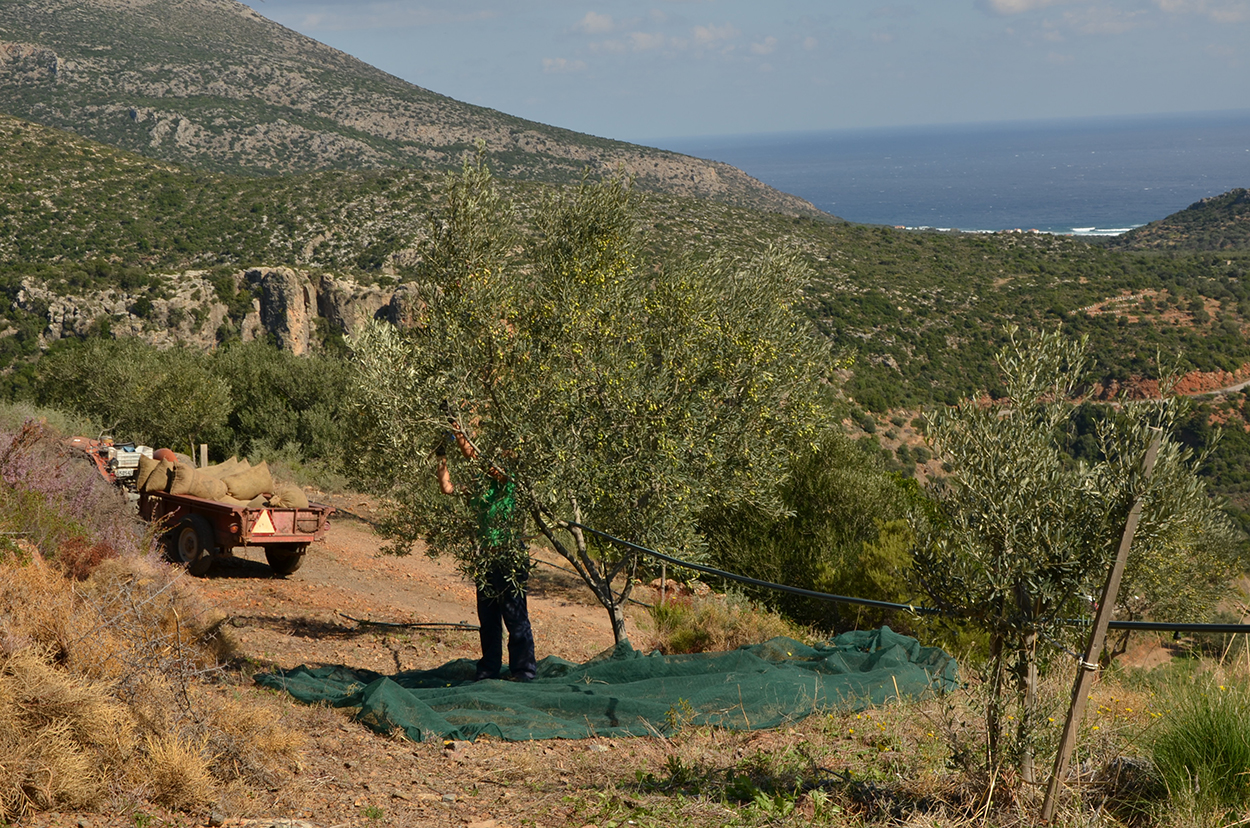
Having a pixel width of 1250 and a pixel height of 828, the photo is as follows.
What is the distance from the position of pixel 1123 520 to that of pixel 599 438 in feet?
13.6

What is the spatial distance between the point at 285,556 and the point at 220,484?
4.58 ft

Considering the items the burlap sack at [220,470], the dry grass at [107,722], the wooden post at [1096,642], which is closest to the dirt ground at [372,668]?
the dry grass at [107,722]

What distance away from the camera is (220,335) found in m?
41.8

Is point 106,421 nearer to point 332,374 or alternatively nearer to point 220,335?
point 332,374

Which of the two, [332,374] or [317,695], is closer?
[317,695]

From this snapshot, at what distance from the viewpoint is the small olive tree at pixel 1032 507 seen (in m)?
3.69

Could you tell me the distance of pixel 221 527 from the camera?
11961 mm

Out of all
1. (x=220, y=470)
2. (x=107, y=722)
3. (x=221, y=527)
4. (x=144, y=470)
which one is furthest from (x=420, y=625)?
(x=107, y=722)

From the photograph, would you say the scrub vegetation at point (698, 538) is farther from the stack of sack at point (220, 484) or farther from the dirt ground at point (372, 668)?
the stack of sack at point (220, 484)

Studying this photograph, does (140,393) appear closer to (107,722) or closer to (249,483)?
(249,483)

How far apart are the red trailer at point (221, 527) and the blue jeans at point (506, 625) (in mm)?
5424

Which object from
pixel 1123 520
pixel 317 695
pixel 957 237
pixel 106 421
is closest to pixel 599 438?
pixel 317 695

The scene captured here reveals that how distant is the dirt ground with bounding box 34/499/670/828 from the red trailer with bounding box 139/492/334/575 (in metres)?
0.48

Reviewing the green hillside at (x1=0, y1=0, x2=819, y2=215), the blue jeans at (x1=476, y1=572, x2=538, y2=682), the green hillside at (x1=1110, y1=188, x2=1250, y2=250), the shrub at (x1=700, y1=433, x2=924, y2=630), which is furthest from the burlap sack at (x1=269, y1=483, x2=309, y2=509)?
the green hillside at (x1=1110, y1=188, x2=1250, y2=250)
